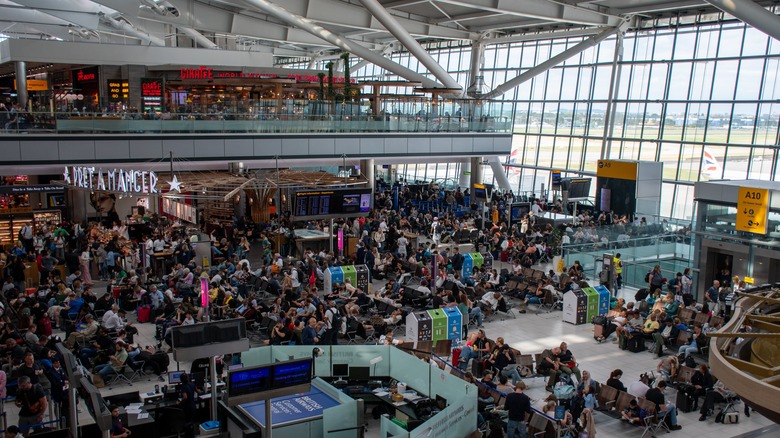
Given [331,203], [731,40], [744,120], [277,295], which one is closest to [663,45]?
[731,40]

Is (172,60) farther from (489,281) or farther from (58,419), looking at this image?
(58,419)

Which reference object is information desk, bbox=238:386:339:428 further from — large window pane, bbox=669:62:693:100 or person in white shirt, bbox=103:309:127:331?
large window pane, bbox=669:62:693:100

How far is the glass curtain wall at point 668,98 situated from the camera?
3253 centimetres

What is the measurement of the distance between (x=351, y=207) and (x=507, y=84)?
1937 cm

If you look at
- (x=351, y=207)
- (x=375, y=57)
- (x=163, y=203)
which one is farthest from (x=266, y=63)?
(x=351, y=207)

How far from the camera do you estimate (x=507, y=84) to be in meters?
41.1

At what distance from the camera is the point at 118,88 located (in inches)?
1547

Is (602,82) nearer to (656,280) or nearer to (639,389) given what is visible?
(656,280)

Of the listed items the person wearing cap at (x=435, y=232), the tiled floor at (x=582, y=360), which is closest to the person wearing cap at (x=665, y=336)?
the tiled floor at (x=582, y=360)

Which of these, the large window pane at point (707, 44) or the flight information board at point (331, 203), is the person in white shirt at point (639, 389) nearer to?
the flight information board at point (331, 203)

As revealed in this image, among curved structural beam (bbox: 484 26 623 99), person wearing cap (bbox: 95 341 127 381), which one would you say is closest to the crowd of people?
person wearing cap (bbox: 95 341 127 381)

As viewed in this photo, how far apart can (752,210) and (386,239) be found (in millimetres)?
13523

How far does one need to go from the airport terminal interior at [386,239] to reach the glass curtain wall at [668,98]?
15 cm

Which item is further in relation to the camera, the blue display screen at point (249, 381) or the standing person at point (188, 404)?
the standing person at point (188, 404)
